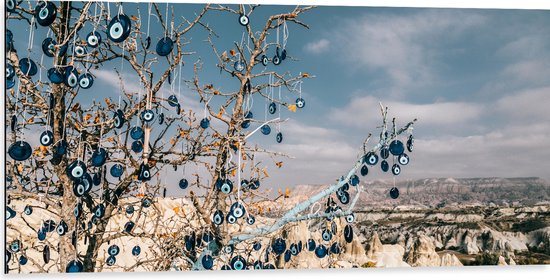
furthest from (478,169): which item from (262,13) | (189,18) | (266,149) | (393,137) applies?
(189,18)

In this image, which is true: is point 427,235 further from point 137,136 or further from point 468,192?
point 137,136

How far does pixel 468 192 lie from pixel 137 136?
2078mm

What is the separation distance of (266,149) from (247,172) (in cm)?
18

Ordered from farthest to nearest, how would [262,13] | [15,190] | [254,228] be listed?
[262,13] < [254,228] < [15,190]

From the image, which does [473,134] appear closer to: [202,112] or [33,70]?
[202,112]

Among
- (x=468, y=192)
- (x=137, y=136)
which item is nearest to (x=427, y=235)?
(x=468, y=192)

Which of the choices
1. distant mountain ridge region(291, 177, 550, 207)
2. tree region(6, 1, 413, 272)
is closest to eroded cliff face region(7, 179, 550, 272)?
distant mountain ridge region(291, 177, 550, 207)

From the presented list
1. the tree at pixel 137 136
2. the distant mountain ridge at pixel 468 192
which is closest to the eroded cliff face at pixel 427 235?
the distant mountain ridge at pixel 468 192

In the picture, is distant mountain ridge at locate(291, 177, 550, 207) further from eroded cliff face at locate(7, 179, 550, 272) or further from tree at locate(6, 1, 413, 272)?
tree at locate(6, 1, 413, 272)

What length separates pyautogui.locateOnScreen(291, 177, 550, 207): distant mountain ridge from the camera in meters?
3.54

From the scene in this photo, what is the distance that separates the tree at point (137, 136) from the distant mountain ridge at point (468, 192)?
45 centimetres

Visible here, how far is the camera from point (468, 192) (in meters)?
3.57

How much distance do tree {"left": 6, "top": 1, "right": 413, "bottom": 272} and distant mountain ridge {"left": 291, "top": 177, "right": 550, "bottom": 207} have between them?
454mm

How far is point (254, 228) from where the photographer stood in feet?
10.8
